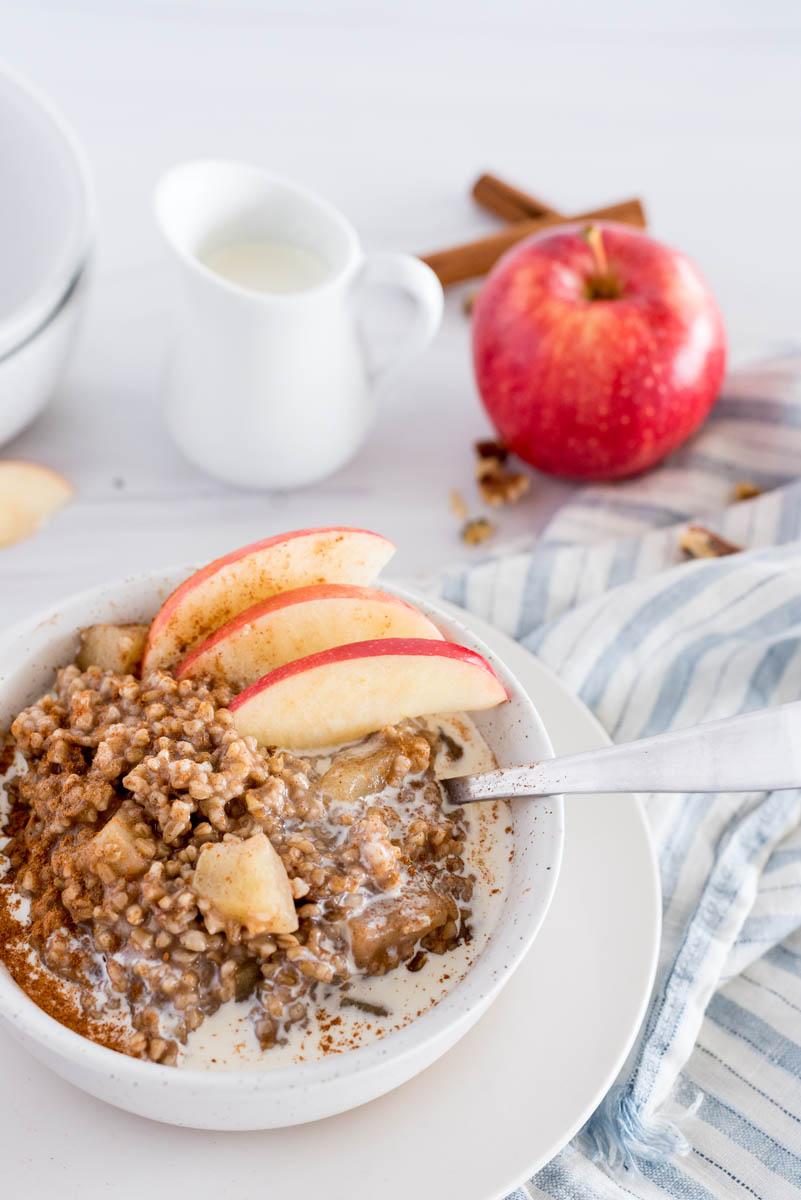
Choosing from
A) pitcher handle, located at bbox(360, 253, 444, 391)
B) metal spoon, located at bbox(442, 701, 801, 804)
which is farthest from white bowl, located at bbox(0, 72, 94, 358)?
metal spoon, located at bbox(442, 701, 801, 804)

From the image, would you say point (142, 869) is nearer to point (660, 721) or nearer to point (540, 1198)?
point (540, 1198)

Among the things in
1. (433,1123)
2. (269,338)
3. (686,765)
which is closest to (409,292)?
(269,338)

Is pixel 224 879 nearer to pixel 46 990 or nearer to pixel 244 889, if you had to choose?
pixel 244 889

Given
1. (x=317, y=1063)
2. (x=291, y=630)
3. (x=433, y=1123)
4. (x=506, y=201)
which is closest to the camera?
A: (x=317, y=1063)

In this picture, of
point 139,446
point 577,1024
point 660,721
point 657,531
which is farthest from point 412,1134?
point 139,446

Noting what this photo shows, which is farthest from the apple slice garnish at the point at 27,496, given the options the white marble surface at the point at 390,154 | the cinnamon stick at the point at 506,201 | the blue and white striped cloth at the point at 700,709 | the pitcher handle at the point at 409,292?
the cinnamon stick at the point at 506,201
